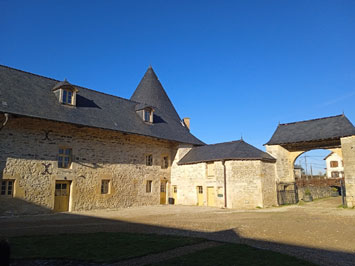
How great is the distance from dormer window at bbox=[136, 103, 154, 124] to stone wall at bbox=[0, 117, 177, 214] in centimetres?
152

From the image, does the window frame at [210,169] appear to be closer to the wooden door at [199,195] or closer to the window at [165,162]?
the wooden door at [199,195]

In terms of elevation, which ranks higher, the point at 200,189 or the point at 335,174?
the point at 335,174

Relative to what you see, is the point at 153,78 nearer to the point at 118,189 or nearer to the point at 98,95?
the point at 98,95

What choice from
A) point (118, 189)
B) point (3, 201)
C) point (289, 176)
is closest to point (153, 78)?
point (118, 189)

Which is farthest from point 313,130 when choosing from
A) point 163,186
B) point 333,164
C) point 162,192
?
point 333,164

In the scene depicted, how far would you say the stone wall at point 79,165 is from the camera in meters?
12.6

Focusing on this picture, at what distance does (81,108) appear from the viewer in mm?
15859

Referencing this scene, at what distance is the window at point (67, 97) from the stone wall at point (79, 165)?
162 centimetres

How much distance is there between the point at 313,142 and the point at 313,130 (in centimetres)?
83

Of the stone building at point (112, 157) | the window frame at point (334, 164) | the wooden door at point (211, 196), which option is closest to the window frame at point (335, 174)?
the window frame at point (334, 164)

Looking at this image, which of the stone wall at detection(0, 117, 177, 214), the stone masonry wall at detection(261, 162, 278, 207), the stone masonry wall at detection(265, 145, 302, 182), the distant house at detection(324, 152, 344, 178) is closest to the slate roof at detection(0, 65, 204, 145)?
the stone wall at detection(0, 117, 177, 214)

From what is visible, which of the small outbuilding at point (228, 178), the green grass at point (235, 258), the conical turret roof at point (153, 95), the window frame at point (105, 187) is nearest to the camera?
the green grass at point (235, 258)

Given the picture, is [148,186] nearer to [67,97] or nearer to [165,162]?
[165,162]

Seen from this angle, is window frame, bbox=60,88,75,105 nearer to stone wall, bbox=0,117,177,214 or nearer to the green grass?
stone wall, bbox=0,117,177,214
